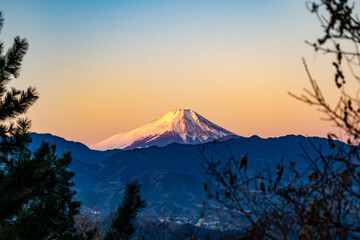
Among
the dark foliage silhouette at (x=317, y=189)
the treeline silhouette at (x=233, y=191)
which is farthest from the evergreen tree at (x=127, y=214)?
the dark foliage silhouette at (x=317, y=189)

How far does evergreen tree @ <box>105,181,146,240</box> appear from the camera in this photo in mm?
5867

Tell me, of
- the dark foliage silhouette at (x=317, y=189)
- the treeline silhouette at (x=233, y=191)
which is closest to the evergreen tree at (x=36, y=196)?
the treeline silhouette at (x=233, y=191)

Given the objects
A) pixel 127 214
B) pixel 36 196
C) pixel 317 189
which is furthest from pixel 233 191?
pixel 36 196

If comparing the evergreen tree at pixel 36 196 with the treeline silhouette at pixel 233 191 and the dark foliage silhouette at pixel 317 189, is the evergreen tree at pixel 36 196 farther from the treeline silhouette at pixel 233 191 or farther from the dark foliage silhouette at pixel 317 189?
the dark foliage silhouette at pixel 317 189

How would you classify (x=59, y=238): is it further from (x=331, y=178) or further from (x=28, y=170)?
(x=331, y=178)

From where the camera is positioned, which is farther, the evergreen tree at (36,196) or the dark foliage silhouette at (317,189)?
the evergreen tree at (36,196)

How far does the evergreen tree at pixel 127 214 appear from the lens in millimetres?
5867

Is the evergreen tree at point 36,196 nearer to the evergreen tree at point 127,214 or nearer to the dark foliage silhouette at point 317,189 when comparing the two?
the evergreen tree at point 127,214

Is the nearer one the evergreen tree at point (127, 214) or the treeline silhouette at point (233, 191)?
the treeline silhouette at point (233, 191)

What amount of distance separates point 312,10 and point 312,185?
1183 millimetres

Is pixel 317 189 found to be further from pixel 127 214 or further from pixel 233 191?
pixel 127 214

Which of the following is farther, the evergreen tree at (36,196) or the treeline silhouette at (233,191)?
the evergreen tree at (36,196)

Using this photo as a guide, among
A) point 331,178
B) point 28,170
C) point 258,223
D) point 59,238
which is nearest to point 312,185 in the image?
point 331,178

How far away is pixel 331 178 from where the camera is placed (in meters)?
3.10
